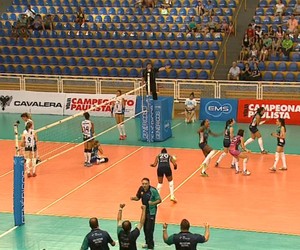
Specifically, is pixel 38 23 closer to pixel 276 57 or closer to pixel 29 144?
pixel 276 57

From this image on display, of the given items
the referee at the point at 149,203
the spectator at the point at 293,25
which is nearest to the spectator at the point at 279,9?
the spectator at the point at 293,25

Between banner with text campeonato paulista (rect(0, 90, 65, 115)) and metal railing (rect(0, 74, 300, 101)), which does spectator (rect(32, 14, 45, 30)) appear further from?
banner with text campeonato paulista (rect(0, 90, 65, 115))

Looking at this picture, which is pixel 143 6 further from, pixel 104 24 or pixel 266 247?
pixel 266 247

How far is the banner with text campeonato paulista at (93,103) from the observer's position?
3338 cm

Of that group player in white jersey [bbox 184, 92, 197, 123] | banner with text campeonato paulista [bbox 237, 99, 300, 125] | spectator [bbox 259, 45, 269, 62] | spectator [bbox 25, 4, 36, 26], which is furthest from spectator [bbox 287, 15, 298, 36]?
spectator [bbox 25, 4, 36, 26]

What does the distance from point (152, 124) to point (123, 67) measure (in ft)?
30.7

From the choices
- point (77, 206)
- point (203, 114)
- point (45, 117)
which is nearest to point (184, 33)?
point (203, 114)

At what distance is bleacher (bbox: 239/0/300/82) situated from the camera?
3325cm

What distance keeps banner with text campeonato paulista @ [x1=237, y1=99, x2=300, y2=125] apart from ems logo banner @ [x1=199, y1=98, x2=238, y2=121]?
590mm

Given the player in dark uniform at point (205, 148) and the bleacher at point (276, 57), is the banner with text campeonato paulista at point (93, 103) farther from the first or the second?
the player in dark uniform at point (205, 148)

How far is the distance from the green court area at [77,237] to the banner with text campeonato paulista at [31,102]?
1687 centimetres

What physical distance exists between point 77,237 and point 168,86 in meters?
17.9

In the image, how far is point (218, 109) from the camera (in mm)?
32531

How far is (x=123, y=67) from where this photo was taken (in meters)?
36.4
